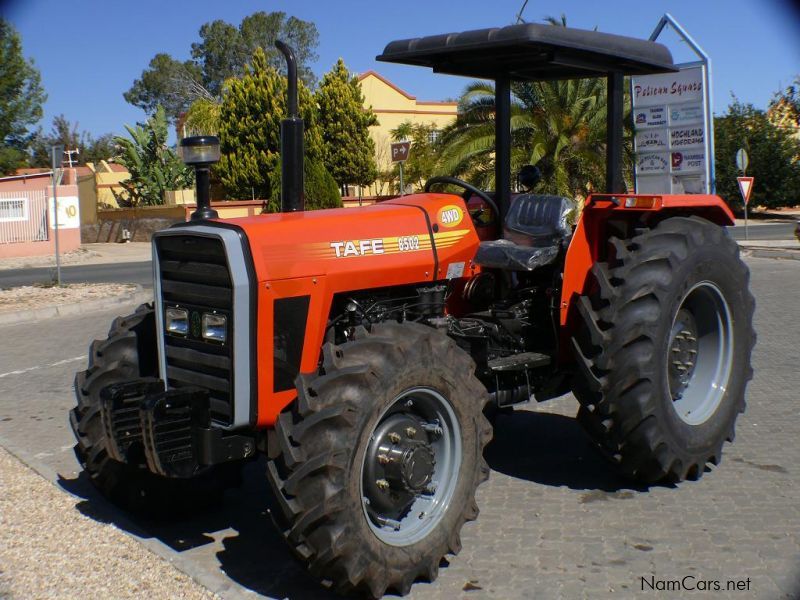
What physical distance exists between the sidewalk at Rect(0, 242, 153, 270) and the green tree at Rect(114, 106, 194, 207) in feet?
19.4

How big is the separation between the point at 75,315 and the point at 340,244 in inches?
427

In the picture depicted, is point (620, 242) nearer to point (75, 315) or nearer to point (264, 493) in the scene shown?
point (264, 493)

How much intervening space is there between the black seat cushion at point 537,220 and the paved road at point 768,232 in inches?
924

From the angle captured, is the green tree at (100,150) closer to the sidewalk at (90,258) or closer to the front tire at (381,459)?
the sidewalk at (90,258)

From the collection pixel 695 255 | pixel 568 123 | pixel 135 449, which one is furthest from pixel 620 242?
pixel 568 123

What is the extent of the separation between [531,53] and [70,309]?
11047mm

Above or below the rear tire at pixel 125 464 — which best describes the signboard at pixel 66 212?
above

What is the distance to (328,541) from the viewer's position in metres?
3.76

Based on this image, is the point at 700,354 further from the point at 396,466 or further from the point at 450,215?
the point at 396,466

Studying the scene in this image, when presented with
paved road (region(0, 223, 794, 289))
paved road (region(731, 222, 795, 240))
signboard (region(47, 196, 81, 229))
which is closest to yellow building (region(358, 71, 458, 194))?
paved road (region(731, 222, 795, 240))

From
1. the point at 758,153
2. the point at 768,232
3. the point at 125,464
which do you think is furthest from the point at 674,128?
the point at 758,153

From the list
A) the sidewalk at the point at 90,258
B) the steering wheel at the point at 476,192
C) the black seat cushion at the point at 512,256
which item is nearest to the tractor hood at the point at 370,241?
the black seat cushion at the point at 512,256

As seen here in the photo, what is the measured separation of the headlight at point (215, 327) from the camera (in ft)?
14.1

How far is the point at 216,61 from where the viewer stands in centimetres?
7700
